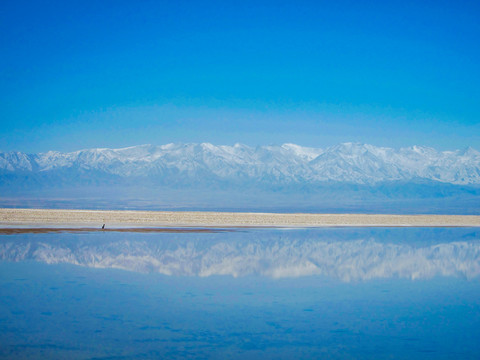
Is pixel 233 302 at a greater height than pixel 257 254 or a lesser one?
lesser

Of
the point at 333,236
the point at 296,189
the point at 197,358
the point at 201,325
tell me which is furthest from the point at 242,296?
the point at 296,189

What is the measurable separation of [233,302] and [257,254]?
24.8 ft

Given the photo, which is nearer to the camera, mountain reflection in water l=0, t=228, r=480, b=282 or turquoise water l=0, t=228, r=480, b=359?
turquoise water l=0, t=228, r=480, b=359

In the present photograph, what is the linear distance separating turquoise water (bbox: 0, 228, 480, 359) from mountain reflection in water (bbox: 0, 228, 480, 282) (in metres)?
0.07

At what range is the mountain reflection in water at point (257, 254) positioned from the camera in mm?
15781

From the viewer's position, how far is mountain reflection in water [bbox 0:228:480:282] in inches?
621

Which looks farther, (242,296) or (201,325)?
(242,296)

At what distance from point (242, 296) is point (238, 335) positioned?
2.95 metres

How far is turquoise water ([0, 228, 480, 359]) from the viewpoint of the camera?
8555mm

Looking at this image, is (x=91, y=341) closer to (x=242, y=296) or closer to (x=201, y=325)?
(x=201, y=325)

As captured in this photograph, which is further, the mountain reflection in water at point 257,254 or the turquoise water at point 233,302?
the mountain reflection in water at point 257,254

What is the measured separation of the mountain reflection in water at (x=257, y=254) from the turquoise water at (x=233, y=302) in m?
0.07

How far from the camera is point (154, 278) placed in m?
14.0

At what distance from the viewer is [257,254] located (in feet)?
62.5
